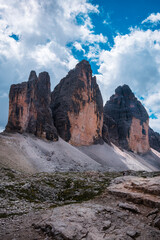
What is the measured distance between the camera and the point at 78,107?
229ft

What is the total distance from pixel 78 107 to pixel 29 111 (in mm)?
25656

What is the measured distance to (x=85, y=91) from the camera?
7294cm

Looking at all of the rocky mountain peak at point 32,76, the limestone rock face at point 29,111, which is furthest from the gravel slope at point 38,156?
the rocky mountain peak at point 32,76

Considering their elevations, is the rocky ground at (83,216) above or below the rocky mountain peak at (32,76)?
below

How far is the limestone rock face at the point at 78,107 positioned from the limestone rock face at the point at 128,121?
25.8 metres

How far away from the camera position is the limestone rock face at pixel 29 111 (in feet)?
147

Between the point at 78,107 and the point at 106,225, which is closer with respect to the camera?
the point at 106,225

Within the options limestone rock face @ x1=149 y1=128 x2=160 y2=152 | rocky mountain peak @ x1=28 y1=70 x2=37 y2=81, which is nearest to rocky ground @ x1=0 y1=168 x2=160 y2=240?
rocky mountain peak @ x1=28 y1=70 x2=37 y2=81

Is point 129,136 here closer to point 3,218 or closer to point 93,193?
point 93,193

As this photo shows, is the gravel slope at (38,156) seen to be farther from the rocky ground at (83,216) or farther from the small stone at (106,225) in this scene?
the small stone at (106,225)

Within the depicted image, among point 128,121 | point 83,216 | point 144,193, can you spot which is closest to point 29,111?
point 144,193

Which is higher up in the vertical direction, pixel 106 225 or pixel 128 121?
pixel 128 121

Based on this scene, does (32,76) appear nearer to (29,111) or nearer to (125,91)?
(29,111)

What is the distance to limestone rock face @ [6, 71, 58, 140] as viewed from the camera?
4478 cm
